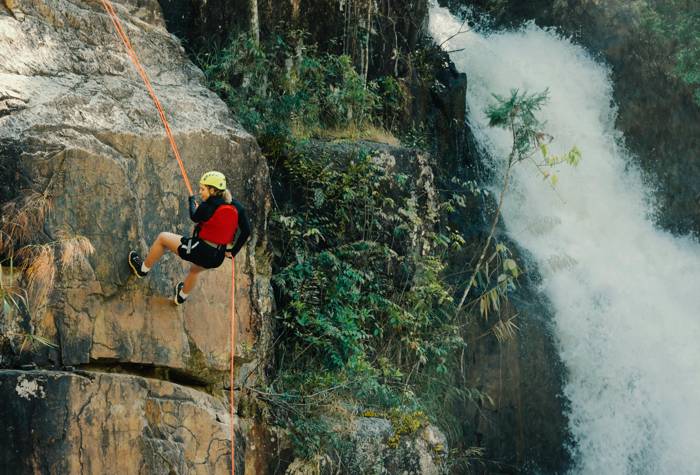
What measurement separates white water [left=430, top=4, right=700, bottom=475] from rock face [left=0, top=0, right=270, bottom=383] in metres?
6.33

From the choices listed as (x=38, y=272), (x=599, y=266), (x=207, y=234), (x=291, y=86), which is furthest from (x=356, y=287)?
(x=599, y=266)

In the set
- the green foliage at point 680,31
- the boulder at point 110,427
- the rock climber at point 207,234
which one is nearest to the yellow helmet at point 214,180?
the rock climber at point 207,234

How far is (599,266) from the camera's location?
1518 cm

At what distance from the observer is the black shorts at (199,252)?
305 inches

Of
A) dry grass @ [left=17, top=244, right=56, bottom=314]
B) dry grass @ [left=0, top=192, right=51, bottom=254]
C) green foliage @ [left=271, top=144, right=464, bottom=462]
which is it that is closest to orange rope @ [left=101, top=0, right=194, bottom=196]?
dry grass @ [left=0, top=192, right=51, bottom=254]

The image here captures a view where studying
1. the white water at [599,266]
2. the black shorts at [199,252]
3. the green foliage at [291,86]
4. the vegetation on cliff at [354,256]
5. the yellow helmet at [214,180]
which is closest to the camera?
the yellow helmet at [214,180]

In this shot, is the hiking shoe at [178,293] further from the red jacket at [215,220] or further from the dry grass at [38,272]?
the dry grass at [38,272]

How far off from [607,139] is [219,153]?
10.6 m

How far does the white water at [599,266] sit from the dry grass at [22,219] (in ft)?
28.7

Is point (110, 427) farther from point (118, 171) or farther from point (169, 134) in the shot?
point (169, 134)

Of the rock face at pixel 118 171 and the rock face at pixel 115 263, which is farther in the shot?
the rock face at pixel 118 171

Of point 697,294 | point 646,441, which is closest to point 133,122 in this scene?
point 646,441

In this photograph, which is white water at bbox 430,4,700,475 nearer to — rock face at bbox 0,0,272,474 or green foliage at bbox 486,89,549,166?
green foliage at bbox 486,89,549,166

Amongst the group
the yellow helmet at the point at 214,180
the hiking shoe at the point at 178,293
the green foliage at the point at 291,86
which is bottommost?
the hiking shoe at the point at 178,293
